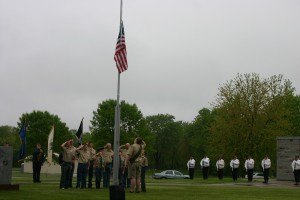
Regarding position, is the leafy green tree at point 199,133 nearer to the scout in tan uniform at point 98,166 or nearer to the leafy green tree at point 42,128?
the leafy green tree at point 42,128

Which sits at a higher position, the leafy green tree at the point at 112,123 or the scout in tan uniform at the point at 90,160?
the leafy green tree at the point at 112,123

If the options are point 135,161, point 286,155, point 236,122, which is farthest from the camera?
point 236,122

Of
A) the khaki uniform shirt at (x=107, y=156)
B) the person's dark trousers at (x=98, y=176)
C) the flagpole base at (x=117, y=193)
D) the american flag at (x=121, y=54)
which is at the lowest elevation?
the flagpole base at (x=117, y=193)

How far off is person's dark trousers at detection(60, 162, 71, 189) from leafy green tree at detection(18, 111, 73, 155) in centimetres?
6047

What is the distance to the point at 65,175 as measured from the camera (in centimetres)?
2198

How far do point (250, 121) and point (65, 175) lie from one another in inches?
1559

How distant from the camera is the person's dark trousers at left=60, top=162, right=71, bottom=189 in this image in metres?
21.9

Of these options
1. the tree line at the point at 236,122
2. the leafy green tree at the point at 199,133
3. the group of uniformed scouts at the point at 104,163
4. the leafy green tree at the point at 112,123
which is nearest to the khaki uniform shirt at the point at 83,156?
the group of uniformed scouts at the point at 104,163

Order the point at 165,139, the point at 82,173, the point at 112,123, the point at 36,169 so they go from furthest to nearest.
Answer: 1. the point at 165,139
2. the point at 112,123
3. the point at 36,169
4. the point at 82,173

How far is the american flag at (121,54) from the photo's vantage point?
64.8ft

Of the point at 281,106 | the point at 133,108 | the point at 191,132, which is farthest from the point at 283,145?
the point at 191,132

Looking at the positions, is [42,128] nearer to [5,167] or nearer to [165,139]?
[165,139]

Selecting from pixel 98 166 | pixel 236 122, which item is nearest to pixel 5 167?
pixel 98 166

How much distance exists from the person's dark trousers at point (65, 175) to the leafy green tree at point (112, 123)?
56.6 metres
